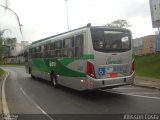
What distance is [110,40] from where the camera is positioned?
13898 mm

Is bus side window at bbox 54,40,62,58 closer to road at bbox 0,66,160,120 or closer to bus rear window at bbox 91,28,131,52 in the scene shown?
road at bbox 0,66,160,120

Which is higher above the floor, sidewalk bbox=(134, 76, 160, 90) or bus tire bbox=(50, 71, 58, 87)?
bus tire bbox=(50, 71, 58, 87)

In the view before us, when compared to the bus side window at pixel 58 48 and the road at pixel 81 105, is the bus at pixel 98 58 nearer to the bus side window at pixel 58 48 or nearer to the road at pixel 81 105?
the road at pixel 81 105

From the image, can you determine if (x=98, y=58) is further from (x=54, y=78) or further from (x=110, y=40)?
(x=54, y=78)

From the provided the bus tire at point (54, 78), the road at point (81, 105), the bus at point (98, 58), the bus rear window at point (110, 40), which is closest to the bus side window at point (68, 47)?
the bus at point (98, 58)

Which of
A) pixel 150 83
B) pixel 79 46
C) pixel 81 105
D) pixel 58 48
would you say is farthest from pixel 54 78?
pixel 81 105

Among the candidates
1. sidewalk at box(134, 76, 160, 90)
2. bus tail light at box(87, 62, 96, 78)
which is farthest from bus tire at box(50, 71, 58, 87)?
bus tail light at box(87, 62, 96, 78)

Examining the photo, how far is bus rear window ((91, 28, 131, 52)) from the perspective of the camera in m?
13.5

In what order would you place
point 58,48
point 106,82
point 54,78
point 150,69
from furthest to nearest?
point 150,69 → point 54,78 → point 58,48 → point 106,82

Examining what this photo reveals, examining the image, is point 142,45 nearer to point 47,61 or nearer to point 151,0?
point 151,0

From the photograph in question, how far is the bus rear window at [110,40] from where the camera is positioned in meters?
13.5

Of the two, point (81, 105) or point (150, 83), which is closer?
point (81, 105)

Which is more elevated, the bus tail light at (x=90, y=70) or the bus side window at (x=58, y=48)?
the bus side window at (x=58, y=48)

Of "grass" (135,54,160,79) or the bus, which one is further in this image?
"grass" (135,54,160,79)
